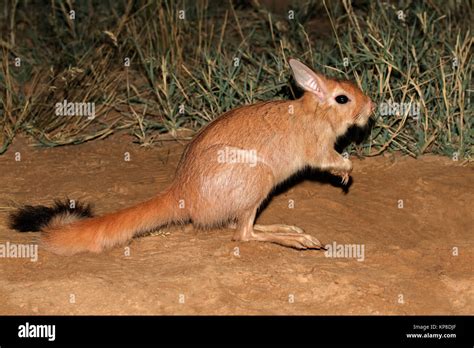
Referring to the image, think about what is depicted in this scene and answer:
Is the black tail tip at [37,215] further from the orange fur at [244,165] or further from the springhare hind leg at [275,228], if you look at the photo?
the springhare hind leg at [275,228]

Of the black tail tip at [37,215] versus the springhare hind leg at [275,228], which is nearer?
the black tail tip at [37,215]

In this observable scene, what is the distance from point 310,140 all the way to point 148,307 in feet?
5.84

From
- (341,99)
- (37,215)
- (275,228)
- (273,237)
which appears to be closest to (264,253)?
(273,237)

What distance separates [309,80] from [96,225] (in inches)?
66.6

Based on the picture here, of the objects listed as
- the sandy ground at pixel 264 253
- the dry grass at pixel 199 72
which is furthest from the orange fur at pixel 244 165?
the dry grass at pixel 199 72

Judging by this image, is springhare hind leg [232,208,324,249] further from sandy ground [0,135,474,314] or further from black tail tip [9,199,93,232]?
black tail tip [9,199,93,232]

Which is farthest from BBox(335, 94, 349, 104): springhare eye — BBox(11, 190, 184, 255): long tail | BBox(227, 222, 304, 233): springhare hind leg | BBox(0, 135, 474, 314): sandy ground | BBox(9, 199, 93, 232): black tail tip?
BBox(9, 199, 93, 232): black tail tip

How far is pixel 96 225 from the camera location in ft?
16.0

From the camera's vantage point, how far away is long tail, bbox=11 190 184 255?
16.0 ft

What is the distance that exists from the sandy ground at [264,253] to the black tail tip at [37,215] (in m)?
0.09

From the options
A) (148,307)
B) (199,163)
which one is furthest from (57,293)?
(199,163)

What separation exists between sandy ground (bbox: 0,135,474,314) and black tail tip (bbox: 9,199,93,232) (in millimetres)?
89

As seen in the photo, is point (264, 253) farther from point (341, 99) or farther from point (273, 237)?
point (341, 99)

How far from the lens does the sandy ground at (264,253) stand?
14.5ft
